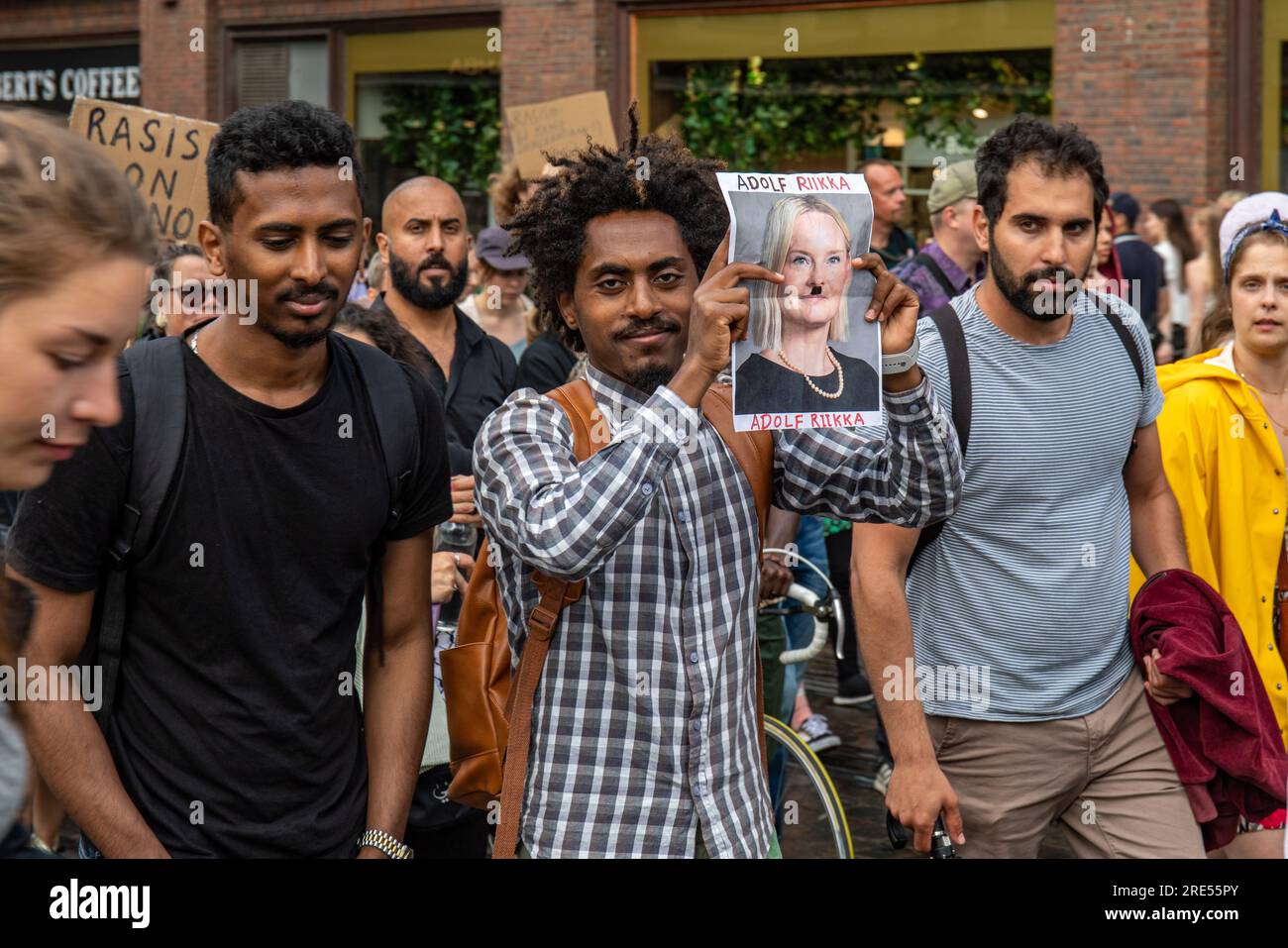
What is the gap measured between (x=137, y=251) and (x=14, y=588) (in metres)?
0.39

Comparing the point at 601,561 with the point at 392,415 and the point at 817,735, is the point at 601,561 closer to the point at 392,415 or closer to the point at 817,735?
the point at 392,415

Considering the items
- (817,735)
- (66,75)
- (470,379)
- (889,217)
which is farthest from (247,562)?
(66,75)

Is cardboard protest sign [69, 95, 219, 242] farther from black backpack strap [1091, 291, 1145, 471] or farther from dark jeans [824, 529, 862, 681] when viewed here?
black backpack strap [1091, 291, 1145, 471]

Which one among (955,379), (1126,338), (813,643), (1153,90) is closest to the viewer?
(955,379)

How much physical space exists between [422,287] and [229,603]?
3.56m

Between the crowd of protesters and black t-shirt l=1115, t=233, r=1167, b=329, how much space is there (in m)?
6.42

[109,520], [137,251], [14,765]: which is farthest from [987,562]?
[14,765]

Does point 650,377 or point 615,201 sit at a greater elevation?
point 615,201

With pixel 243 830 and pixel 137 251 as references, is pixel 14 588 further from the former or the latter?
pixel 243 830

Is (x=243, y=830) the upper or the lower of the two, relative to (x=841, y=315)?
lower

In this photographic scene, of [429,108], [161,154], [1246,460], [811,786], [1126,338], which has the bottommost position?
[811,786]

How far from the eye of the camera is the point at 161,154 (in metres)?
7.14
